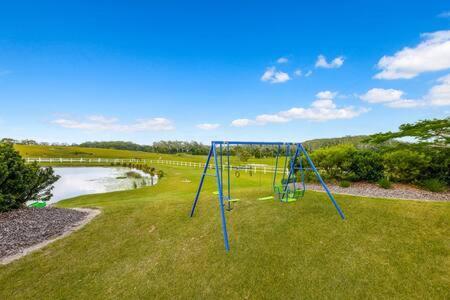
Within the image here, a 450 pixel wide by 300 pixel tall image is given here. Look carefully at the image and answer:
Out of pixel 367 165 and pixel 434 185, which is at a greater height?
pixel 367 165

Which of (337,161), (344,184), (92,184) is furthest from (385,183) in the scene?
(92,184)

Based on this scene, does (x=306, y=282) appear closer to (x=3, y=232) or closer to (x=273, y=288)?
(x=273, y=288)

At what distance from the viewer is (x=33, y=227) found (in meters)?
7.48

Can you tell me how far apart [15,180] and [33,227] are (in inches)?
84.9

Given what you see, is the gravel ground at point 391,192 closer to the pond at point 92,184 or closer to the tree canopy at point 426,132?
the tree canopy at point 426,132

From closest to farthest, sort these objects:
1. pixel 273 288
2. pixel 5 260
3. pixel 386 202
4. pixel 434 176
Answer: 1. pixel 273 288
2. pixel 5 260
3. pixel 386 202
4. pixel 434 176

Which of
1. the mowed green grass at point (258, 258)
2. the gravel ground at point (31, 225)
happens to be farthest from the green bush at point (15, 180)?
the mowed green grass at point (258, 258)

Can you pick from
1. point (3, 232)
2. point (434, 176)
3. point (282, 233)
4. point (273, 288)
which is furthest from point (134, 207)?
point (434, 176)

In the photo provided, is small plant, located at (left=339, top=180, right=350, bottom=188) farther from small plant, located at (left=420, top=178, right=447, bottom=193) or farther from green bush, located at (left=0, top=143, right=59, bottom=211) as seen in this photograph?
green bush, located at (left=0, top=143, right=59, bottom=211)

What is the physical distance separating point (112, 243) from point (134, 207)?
337 cm

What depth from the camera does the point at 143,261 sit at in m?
5.67

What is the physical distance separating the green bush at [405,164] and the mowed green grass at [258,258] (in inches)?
108

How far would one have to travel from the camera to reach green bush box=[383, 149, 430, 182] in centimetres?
981

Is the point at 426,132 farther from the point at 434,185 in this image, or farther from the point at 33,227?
the point at 33,227
